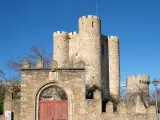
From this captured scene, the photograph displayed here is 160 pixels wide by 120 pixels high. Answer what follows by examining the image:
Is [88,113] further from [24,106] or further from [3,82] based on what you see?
[3,82]

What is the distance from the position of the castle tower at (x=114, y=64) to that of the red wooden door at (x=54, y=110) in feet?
93.0

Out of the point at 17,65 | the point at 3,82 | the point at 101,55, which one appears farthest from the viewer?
the point at 101,55

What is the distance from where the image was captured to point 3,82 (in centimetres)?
3594

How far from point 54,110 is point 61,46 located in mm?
28190

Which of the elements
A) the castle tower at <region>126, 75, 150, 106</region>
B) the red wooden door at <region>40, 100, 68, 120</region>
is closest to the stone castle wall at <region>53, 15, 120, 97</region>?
the castle tower at <region>126, 75, 150, 106</region>

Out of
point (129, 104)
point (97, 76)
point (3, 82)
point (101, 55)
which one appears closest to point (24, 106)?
point (129, 104)

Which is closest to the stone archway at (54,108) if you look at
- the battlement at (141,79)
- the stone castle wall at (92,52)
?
the stone castle wall at (92,52)

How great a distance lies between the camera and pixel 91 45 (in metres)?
49.7

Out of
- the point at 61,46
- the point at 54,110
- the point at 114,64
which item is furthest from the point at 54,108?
the point at 114,64

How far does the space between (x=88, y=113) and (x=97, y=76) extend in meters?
24.5

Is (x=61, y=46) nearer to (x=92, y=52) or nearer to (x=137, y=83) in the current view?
(x=92, y=52)

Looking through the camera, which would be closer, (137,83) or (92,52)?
(137,83)

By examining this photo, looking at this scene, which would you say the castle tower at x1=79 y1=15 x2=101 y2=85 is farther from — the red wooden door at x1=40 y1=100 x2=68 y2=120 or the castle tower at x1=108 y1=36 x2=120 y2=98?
the red wooden door at x1=40 y1=100 x2=68 y2=120

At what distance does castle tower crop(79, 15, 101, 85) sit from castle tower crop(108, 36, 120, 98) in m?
4.17
